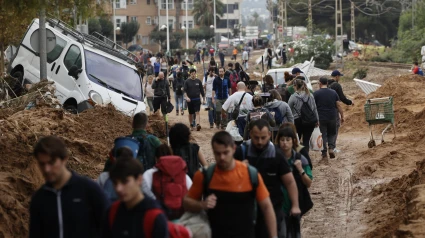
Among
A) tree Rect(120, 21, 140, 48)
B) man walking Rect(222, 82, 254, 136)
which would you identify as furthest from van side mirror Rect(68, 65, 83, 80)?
tree Rect(120, 21, 140, 48)

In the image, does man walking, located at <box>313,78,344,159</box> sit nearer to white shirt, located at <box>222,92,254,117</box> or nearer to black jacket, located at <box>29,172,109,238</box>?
white shirt, located at <box>222,92,254,117</box>

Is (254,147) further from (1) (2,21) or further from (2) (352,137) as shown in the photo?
(1) (2,21)

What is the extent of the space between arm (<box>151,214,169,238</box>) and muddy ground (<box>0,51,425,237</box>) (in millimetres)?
4890

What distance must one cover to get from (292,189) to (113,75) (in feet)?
46.1

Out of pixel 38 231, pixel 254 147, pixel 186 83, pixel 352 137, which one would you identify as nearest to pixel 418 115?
pixel 352 137

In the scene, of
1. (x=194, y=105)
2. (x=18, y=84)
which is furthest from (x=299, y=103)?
(x=194, y=105)

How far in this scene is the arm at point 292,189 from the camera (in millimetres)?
8664

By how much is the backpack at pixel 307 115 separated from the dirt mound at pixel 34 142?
3.58 metres

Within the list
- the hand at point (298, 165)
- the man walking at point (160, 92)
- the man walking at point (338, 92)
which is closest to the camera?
the hand at point (298, 165)

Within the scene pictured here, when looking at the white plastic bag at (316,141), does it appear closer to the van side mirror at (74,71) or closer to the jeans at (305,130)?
the jeans at (305,130)

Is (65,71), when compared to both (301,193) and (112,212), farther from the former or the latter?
(112,212)

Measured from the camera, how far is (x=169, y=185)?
793cm

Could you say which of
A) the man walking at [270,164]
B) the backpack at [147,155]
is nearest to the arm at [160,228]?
the man walking at [270,164]

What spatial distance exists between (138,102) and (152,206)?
53.5ft
